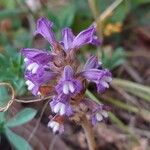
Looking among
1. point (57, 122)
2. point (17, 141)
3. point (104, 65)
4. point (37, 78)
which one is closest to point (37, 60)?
point (37, 78)

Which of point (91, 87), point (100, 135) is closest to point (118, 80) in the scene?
point (91, 87)

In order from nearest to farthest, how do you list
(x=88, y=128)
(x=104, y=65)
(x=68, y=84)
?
(x=68, y=84) → (x=88, y=128) → (x=104, y=65)

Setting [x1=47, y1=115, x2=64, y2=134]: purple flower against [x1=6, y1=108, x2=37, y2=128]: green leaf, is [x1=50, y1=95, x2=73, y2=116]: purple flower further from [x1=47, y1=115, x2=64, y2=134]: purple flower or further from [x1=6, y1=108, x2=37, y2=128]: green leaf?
[x1=6, y1=108, x2=37, y2=128]: green leaf

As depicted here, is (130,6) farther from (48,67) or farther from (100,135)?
(48,67)

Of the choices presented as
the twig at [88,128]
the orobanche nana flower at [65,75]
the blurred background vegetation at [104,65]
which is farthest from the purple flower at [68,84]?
the blurred background vegetation at [104,65]

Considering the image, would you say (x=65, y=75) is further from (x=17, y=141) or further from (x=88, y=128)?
(x=17, y=141)
